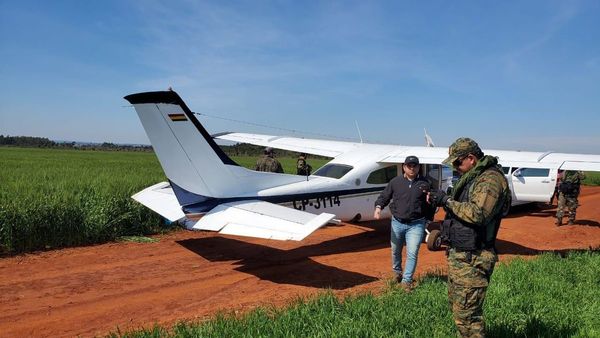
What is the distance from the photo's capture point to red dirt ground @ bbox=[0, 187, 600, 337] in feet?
19.4

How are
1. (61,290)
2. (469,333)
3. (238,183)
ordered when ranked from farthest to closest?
(238,183)
(61,290)
(469,333)

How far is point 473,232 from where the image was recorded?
3924 millimetres

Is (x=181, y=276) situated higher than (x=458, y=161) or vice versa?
(x=458, y=161)

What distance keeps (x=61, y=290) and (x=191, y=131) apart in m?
3.34

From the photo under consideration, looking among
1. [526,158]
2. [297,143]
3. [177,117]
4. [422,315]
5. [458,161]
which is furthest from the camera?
[297,143]

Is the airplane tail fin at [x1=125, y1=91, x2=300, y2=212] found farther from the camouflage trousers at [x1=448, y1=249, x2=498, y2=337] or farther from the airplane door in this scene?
the airplane door

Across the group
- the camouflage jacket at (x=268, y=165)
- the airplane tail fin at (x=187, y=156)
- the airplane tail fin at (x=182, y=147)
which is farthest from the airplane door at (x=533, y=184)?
the airplane tail fin at (x=182, y=147)

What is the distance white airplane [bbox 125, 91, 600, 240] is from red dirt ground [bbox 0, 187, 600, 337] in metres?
0.97

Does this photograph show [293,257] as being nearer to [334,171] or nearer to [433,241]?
[334,171]

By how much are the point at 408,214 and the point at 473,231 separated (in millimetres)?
2856

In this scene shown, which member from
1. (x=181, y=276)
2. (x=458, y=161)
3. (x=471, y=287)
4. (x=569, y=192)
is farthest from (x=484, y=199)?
(x=569, y=192)

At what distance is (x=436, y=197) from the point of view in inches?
167

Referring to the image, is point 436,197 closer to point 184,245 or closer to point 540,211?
point 184,245

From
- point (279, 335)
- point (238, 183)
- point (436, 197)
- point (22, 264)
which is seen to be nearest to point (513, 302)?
point (436, 197)
